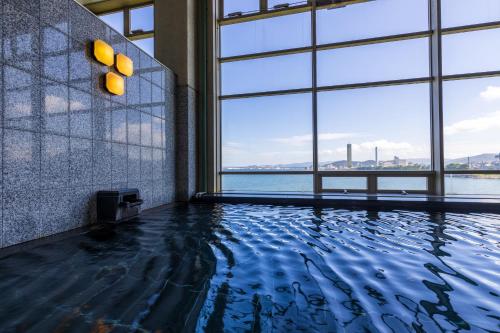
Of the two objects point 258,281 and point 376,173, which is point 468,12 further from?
point 258,281

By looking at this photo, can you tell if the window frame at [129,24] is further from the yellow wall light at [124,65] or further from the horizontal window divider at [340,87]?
the yellow wall light at [124,65]

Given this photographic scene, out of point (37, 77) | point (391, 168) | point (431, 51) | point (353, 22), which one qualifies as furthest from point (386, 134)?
point (37, 77)

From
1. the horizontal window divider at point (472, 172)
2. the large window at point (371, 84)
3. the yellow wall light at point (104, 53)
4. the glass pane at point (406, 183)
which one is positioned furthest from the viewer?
the glass pane at point (406, 183)

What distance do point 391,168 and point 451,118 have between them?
1.64 m

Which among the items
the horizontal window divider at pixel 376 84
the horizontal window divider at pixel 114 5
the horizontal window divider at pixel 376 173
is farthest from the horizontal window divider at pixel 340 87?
the horizontal window divider at pixel 114 5

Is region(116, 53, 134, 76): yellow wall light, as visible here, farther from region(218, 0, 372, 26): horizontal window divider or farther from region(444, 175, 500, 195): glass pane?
region(444, 175, 500, 195): glass pane

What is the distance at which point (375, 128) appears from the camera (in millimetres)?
7949

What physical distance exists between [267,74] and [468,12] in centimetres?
457

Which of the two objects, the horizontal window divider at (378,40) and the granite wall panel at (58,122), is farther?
the horizontal window divider at (378,40)

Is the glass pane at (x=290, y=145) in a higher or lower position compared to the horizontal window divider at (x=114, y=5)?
lower

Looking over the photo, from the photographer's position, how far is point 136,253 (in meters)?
2.50

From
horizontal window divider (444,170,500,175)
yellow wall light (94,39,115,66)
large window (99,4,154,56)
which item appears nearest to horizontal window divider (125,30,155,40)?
large window (99,4,154,56)

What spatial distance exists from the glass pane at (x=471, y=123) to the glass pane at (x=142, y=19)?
736 centimetres

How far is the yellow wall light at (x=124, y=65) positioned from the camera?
4236 millimetres
